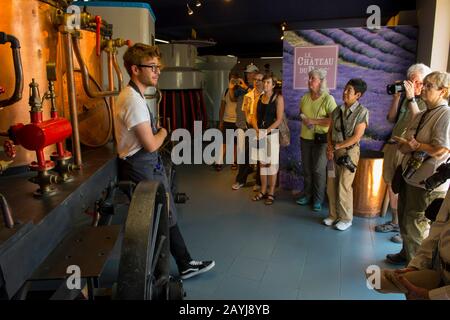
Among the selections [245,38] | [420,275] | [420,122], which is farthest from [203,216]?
[245,38]

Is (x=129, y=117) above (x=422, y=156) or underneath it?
above

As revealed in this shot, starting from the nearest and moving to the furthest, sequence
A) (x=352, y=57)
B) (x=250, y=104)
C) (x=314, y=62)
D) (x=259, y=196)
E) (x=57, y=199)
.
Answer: (x=57, y=199) < (x=352, y=57) < (x=314, y=62) < (x=259, y=196) < (x=250, y=104)

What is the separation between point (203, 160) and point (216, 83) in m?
3.63

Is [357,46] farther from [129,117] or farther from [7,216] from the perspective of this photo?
[7,216]

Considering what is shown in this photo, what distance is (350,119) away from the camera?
11.2ft

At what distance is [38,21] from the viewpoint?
1.93m

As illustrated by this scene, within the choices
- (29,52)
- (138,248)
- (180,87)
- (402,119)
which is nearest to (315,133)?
(402,119)

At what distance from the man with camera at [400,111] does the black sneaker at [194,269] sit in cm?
182

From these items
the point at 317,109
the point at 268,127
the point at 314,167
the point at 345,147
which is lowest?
the point at 314,167

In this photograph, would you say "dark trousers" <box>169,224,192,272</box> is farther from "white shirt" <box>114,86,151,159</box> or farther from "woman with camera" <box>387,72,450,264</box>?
"woman with camera" <box>387,72,450,264</box>

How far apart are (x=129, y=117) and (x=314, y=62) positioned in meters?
2.98

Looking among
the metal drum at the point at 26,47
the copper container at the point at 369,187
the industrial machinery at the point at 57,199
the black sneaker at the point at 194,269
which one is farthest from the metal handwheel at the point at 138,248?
the copper container at the point at 369,187

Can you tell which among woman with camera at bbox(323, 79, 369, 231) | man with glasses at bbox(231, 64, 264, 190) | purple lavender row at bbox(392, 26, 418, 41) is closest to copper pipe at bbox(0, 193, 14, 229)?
woman with camera at bbox(323, 79, 369, 231)

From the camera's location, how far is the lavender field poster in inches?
162
